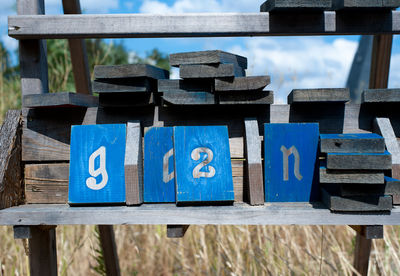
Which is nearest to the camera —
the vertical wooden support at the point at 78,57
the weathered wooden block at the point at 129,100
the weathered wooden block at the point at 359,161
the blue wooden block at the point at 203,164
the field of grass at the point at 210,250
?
the weathered wooden block at the point at 359,161

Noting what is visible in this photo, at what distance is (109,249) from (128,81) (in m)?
1.36

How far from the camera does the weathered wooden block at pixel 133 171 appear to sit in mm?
1522

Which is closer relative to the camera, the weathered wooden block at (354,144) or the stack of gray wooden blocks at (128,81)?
the weathered wooden block at (354,144)

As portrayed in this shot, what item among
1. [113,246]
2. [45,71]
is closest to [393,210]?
[45,71]

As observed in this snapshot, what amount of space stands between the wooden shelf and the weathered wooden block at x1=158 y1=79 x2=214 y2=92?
1.45ft

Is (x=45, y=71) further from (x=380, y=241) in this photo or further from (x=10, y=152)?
(x=380, y=241)

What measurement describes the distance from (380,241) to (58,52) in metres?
5.35

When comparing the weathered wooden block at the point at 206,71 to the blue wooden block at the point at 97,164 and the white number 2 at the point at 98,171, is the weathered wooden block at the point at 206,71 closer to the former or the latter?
the blue wooden block at the point at 97,164

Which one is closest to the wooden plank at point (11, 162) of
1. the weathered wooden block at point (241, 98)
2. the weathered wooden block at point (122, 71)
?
the weathered wooden block at point (122, 71)

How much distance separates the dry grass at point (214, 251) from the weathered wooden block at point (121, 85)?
136 centimetres

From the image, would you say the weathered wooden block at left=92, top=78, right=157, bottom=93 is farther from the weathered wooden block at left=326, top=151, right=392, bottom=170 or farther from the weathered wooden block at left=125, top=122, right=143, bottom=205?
the weathered wooden block at left=326, top=151, right=392, bottom=170

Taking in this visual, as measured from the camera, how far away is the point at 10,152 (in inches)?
64.1

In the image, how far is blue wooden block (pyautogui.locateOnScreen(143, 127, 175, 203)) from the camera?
1603 mm

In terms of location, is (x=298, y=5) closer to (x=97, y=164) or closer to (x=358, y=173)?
(x=358, y=173)
